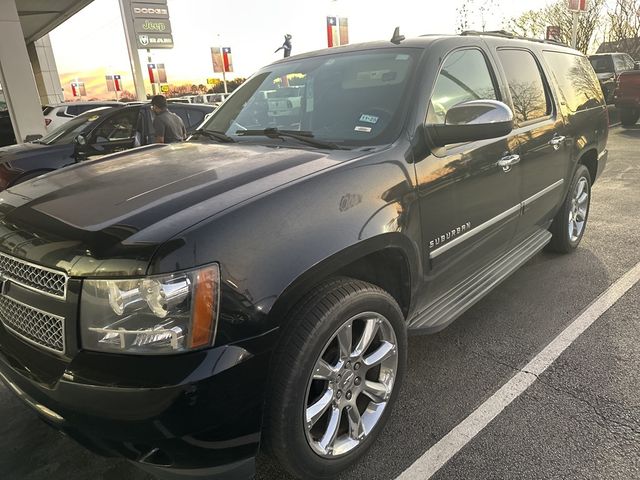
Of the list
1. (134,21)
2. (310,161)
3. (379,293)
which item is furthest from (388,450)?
(134,21)

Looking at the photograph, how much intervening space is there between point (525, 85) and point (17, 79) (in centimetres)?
1383

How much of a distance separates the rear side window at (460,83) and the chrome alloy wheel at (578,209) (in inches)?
75.6

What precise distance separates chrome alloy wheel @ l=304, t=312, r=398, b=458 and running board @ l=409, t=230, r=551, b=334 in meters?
0.34

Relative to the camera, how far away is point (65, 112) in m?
12.9

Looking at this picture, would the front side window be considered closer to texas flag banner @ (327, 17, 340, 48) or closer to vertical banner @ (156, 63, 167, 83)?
texas flag banner @ (327, 17, 340, 48)

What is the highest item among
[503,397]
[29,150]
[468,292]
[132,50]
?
[132,50]

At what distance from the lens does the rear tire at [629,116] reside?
13684 mm

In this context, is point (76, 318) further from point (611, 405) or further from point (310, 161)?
point (611, 405)

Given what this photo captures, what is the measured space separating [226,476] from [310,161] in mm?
1360

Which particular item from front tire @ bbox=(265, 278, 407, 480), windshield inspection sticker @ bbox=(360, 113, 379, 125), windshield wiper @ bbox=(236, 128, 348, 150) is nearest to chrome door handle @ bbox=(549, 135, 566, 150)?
windshield inspection sticker @ bbox=(360, 113, 379, 125)

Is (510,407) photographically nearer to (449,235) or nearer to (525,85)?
(449,235)

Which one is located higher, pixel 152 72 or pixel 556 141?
pixel 152 72

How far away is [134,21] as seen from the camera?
2236 cm

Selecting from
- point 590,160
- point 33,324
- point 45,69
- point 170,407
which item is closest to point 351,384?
point 170,407
